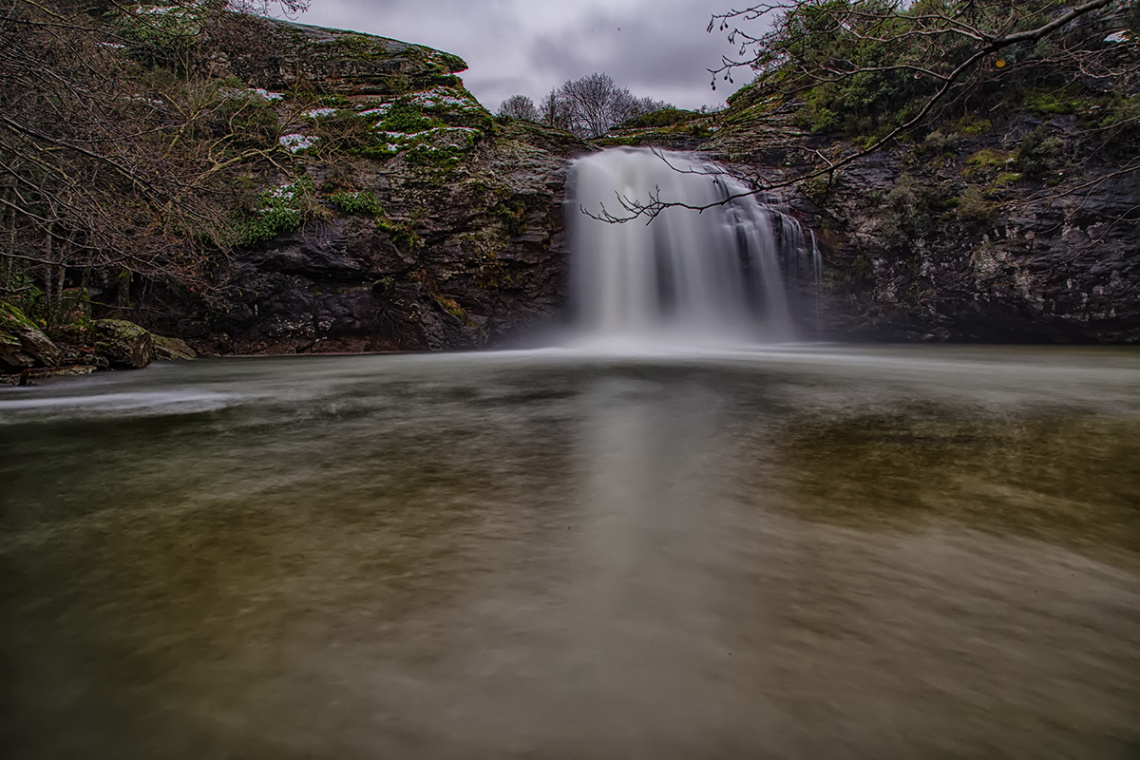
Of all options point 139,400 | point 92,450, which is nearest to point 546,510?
Answer: point 92,450

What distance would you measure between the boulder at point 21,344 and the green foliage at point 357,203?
5.56 m

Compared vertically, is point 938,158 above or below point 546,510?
above

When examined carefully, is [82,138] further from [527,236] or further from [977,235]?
[977,235]

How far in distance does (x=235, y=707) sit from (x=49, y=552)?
1252 millimetres

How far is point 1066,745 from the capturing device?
1015mm

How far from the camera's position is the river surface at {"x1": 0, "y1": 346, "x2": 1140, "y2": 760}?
1074mm

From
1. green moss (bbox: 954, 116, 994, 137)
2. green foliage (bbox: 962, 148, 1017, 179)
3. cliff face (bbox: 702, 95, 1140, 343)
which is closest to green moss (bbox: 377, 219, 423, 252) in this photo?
cliff face (bbox: 702, 95, 1140, 343)

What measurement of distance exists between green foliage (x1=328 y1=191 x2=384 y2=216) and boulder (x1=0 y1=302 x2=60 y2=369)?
5.56 meters

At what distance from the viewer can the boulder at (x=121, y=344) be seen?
8.39 metres

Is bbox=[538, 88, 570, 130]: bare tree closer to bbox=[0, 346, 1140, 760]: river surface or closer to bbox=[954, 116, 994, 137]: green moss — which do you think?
bbox=[954, 116, 994, 137]: green moss

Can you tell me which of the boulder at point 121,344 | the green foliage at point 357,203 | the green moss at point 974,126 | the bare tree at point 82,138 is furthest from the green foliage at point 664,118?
the boulder at point 121,344

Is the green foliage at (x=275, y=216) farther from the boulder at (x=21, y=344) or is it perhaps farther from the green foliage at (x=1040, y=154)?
the green foliage at (x=1040, y=154)

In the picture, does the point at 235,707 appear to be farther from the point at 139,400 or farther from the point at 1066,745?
the point at 139,400

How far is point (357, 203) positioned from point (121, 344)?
16.8 feet
